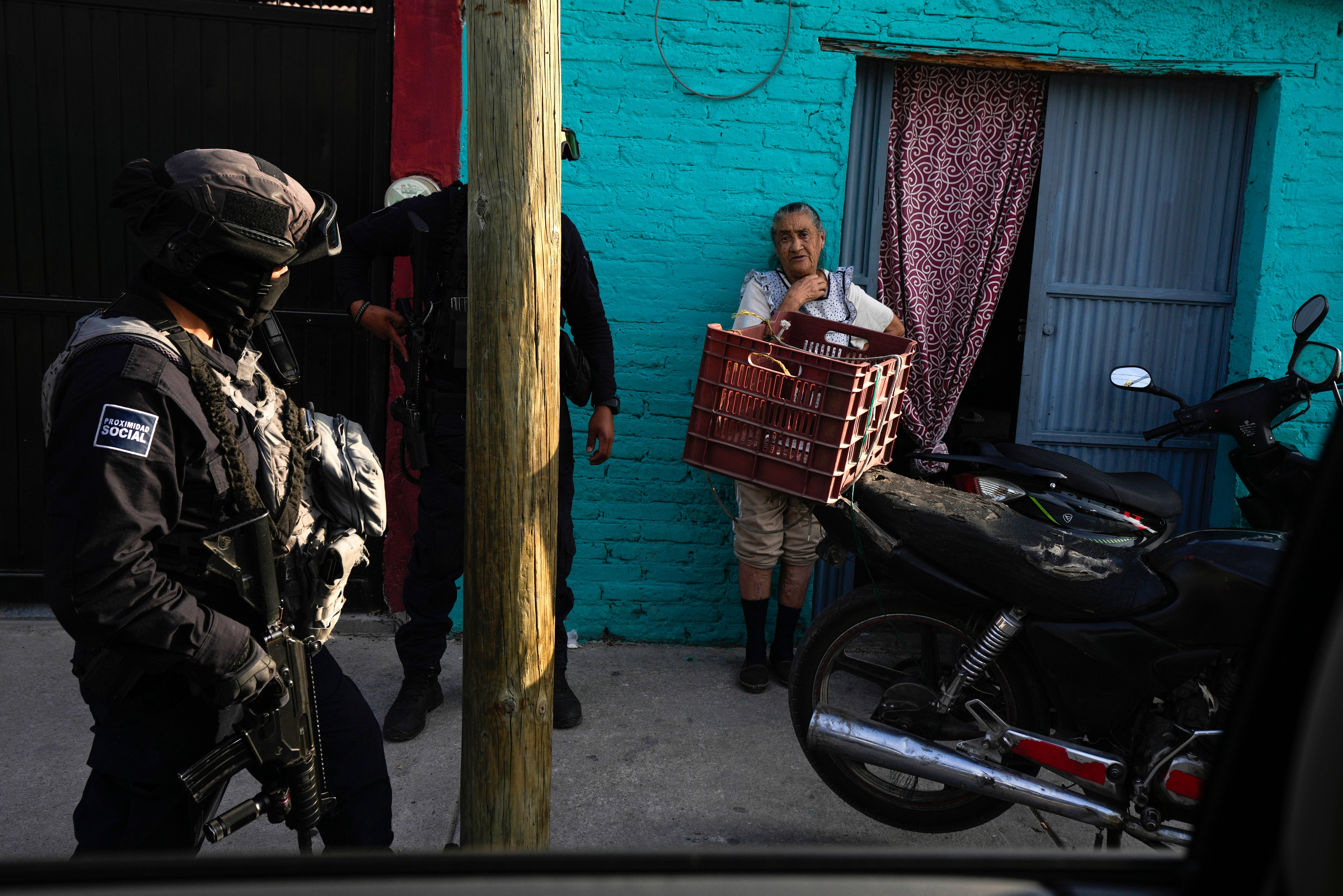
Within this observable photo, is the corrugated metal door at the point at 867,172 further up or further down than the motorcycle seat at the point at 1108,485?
further up

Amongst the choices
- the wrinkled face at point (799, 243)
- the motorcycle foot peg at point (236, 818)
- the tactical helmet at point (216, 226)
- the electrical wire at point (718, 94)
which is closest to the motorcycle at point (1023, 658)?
the wrinkled face at point (799, 243)

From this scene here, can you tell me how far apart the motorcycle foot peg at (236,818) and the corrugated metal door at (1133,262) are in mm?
3720

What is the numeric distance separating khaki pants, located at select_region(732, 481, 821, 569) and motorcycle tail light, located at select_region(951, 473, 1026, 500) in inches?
30.8

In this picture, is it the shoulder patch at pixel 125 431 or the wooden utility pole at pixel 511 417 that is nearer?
the shoulder patch at pixel 125 431

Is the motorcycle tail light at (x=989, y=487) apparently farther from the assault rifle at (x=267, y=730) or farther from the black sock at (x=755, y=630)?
the assault rifle at (x=267, y=730)

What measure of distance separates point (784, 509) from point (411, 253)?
1906mm

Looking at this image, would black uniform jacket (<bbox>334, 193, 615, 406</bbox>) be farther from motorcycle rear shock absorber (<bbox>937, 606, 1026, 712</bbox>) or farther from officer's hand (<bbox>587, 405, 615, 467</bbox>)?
motorcycle rear shock absorber (<bbox>937, 606, 1026, 712</bbox>)

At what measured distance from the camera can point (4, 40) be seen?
3.93 m

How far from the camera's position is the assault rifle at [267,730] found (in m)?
1.84

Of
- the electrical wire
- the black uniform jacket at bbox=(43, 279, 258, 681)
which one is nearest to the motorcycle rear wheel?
the black uniform jacket at bbox=(43, 279, 258, 681)

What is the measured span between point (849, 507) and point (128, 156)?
359cm

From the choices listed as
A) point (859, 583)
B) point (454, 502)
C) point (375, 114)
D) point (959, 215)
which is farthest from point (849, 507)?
point (375, 114)

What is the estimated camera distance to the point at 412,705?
136 inches

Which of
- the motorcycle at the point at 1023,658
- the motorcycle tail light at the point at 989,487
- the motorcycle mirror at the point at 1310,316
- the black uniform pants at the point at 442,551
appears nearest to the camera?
the motorcycle at the point at 1023,658
